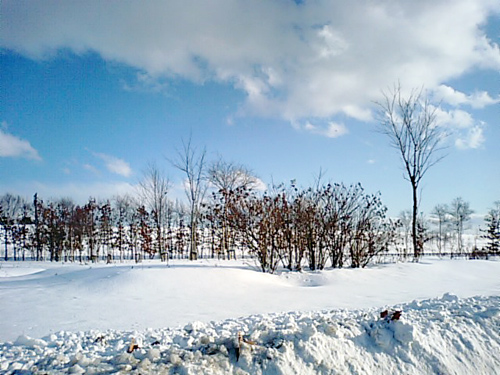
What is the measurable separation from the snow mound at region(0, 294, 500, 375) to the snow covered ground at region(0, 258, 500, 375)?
1 cm

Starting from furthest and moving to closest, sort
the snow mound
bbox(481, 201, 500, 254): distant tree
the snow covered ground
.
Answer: bbox(481, 201, 500, 254): distant tree, the snow covered ground, the snow mound

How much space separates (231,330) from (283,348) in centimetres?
74

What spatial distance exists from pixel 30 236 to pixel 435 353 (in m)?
33.9

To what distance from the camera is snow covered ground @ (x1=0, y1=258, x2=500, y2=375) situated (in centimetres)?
310

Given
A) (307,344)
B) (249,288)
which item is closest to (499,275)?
(249,288)

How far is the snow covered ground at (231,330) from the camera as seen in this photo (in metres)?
3.10

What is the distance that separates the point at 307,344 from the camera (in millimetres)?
3363

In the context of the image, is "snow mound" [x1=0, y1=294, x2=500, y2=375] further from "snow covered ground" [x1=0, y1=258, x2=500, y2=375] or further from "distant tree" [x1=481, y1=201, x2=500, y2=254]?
"distant tree" [x1=481, y1=201, x2=500, y2=254]

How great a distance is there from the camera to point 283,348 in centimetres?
329

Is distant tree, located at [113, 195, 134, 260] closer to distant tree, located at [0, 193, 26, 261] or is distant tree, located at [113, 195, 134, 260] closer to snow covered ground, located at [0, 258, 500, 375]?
distant tree, located at [0, 193, 26, 261]

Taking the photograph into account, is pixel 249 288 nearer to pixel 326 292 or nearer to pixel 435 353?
pixel 326 292

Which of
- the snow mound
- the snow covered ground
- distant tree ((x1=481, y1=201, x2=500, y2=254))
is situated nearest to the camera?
the snow mound

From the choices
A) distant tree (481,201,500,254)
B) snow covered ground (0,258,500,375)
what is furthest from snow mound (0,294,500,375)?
distant tree (481,201,500,254)

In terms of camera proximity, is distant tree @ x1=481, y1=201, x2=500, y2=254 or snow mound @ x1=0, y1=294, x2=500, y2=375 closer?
snow mound @ x1=0, y1=294, x2=500, y2=375
